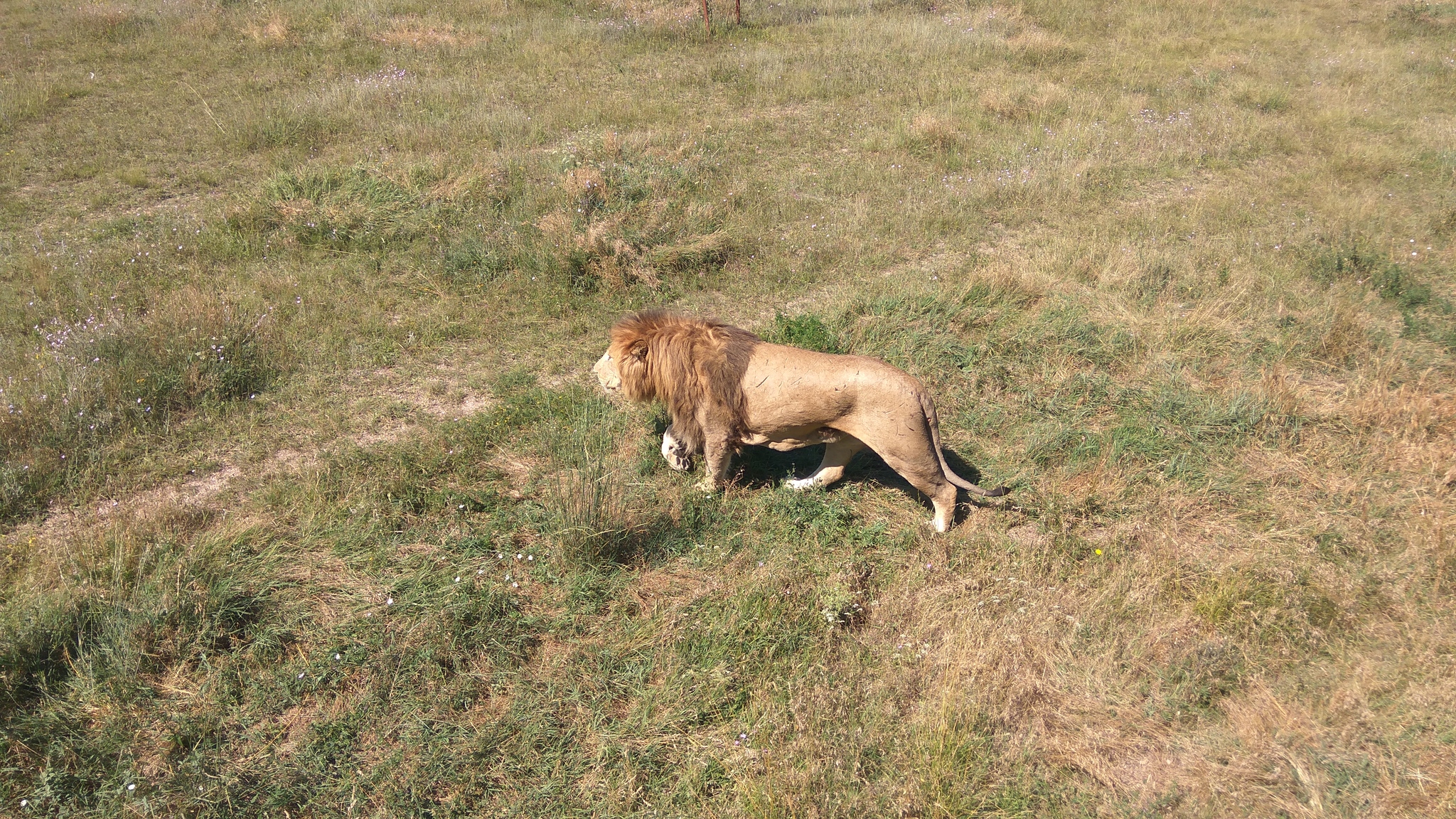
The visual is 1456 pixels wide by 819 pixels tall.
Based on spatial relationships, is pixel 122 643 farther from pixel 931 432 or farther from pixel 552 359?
pixel 931 432

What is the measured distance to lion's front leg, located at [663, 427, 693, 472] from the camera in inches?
215

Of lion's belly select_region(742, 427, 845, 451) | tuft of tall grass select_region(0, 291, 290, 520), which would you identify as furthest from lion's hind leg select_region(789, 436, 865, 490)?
tuft of tall grass select_region(0, 291, 290, 520)

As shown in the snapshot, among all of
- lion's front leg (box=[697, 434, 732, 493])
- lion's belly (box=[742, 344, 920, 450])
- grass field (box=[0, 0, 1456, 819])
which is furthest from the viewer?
lion's front leg (box=[697, 434, 732, 493])

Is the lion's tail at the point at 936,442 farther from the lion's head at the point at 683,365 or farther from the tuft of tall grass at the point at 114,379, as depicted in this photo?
the tuft of tall grass at the point at 114,379

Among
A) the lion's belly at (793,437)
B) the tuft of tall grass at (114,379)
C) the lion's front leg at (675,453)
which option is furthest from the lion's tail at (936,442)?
the tuft of tall grass at (114,379)

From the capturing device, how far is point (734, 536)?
16.7ft

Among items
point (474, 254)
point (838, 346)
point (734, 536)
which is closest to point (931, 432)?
point (734, 536)

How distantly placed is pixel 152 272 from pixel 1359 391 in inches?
402

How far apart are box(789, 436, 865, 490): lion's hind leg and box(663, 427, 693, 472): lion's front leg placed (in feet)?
2.30

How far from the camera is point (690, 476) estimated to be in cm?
555

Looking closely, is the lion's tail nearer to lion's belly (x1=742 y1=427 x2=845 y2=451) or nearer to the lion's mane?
lion's belly (x1=742 y1=427 x2=845 y2=451)

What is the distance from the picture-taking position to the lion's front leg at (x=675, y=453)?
547 centimetres

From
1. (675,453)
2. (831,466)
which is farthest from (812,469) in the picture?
(675,453)

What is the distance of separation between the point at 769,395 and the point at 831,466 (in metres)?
0.87
